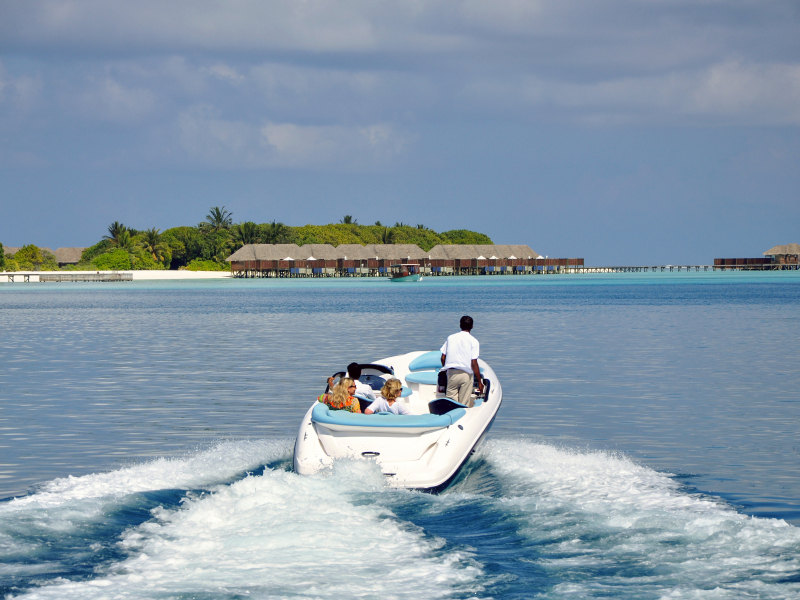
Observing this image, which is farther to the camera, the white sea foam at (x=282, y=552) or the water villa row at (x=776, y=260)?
the water villa row at (x=776, y=260)

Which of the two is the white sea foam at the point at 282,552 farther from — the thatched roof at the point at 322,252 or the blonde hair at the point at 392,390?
the thatched roof at the point at 322,252

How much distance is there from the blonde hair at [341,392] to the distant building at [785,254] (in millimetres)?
172159

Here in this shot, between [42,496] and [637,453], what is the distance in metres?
7.53

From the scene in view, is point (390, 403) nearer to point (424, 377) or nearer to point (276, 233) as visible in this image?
point (424, 377)

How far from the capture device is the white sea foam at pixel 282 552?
6621 mm

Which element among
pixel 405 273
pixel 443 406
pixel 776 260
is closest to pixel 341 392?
pixel 443 406

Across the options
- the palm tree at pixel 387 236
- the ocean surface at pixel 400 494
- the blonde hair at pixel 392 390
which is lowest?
the ocean surface at pixel 400 494

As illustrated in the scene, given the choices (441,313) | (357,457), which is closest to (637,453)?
(357,457)

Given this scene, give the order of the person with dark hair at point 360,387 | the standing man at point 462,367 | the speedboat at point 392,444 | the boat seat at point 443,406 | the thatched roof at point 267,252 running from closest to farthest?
the speedboat at point 392,444
the boat seat at point 443,406
the person with dark hair at point 360,387
the standing man at point 462,367
the thatched roof at point 267,252

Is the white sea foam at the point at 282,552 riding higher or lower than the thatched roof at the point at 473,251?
lower

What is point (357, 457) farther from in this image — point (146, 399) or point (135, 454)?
point (146, 399)

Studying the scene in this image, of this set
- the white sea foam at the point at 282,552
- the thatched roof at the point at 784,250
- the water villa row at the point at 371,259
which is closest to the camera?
the white sea foam at the point at 282,552

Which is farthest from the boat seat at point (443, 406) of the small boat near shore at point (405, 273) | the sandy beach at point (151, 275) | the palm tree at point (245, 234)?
the palm tree at point (245, 234)

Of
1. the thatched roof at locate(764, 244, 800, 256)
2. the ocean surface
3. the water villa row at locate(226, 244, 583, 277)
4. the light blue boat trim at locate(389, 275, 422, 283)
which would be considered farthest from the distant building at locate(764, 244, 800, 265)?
the ocean surface
